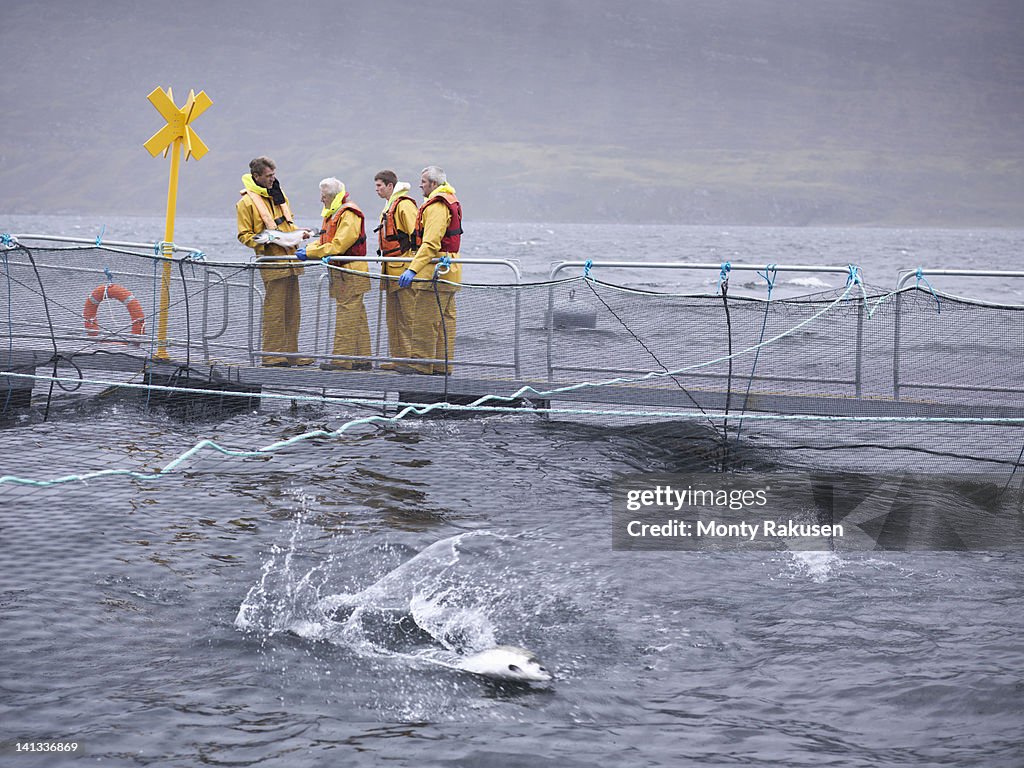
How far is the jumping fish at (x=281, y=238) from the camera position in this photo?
11.2 m

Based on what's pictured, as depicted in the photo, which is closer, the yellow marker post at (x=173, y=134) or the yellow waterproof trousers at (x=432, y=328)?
the yellow waterproof trousers at (x=432, y=328)

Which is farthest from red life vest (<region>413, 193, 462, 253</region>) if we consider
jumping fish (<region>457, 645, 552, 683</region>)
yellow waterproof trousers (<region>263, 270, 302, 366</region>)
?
jumping fish (<region>457, 645, 552, 683</region>)

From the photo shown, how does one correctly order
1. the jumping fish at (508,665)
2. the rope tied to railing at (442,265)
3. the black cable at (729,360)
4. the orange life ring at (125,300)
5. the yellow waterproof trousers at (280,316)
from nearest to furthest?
the jumping fish at (508,665)
the black cable at (729,360)
the rope tied to railing at (442,265)
the yellow waterproof trousers at (280,316)
the orange life ring at (125,300)

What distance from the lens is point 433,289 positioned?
33.7ft

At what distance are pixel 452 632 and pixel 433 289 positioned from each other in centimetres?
493

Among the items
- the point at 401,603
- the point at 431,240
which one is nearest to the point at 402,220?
the point at 431,240

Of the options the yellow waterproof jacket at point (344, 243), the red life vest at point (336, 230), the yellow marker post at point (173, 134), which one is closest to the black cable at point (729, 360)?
the yellow waterproof jacket at point (344, 243)

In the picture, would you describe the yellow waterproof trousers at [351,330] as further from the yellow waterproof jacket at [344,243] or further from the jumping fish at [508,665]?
the jumping fish at [508,665]

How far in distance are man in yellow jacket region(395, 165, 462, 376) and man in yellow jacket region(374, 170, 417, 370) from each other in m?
0.08

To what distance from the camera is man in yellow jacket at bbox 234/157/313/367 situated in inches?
419

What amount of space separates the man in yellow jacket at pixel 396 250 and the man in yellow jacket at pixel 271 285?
0.94 meters

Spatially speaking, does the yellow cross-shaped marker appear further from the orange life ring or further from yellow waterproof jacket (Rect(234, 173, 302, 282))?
the orange life ring

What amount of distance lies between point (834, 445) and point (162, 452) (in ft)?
21.1

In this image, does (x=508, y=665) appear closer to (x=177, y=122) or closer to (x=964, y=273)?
(x=964, y=273)
